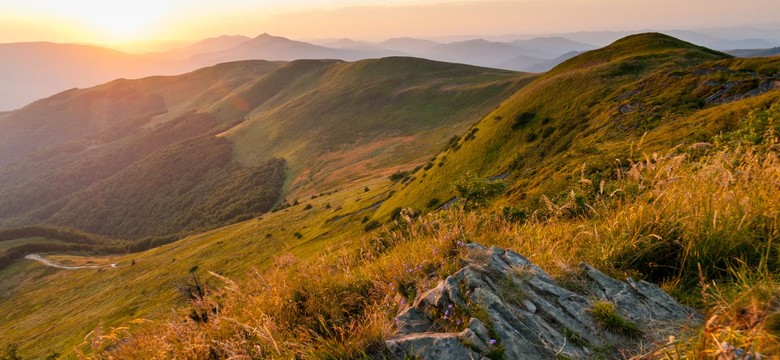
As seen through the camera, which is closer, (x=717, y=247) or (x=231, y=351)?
(x=231, y=351)

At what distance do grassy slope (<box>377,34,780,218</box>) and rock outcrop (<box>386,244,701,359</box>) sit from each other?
1079cm

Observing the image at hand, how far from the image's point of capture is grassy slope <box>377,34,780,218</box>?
22703 mm

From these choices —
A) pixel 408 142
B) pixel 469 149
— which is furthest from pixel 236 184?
pixel 469 149

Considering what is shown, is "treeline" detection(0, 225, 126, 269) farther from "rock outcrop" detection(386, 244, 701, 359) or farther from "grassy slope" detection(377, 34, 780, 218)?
"rock outcrop" detection(386, 244, 701, 359)

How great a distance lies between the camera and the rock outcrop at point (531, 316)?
3.70 m

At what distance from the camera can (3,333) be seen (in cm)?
6844

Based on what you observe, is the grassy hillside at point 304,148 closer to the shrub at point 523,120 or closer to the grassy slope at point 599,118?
the grassy slope at point 599,118

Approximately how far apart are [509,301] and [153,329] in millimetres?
6077

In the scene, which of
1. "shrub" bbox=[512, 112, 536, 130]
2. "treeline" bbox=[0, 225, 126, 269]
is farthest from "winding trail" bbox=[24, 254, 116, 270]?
"shrub" bbox=[512, 112, 536, 130]

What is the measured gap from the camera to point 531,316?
4195mm

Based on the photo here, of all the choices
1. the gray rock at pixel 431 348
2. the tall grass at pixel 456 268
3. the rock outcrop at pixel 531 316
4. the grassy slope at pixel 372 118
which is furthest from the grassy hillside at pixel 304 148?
the gray rock at pixel 431 348

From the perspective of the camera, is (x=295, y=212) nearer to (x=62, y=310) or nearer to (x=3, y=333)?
(x=62, y=310)

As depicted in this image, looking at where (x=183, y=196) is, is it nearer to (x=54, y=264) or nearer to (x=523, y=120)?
(x=54, y=264)

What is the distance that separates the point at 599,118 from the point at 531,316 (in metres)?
34.2
